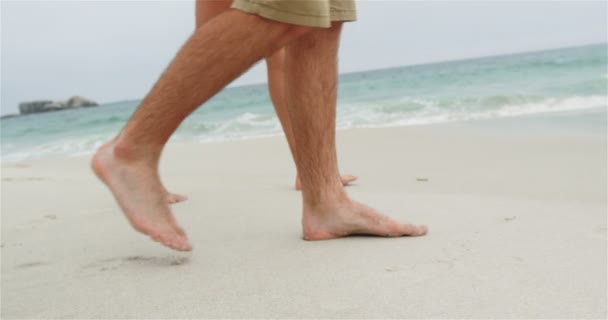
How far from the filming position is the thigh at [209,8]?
150 cm

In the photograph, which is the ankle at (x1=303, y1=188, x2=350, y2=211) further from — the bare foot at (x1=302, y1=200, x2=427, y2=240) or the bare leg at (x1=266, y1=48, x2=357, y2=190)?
the bare leg at (x1=266, y1=48, x2=357, y2=190)

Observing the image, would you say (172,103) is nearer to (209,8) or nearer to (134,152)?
(134,152)

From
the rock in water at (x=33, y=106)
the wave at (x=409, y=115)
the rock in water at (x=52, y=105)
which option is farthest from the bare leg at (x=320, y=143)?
the rock in water at (x=33, y=106)

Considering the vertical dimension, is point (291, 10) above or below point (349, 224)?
above

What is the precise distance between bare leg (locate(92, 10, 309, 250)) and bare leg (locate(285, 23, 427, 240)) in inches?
8.1

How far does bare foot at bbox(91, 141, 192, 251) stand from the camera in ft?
4.06

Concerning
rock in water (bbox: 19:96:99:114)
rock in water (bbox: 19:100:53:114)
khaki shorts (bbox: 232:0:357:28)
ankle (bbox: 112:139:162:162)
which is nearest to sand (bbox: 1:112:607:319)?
ankle (bbox: 112:139:162:162)

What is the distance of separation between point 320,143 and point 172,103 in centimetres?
45

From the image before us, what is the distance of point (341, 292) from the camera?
1096 millimetres

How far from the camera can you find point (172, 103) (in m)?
1.23

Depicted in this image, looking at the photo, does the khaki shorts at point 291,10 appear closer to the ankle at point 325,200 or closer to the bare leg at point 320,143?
the bare leg at point 320,143

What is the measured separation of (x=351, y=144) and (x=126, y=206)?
3859 millimetres

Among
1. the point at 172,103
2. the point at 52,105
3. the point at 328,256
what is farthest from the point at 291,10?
the point at 52,105

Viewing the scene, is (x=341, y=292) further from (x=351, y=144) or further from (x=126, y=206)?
(x=351, y=144)
